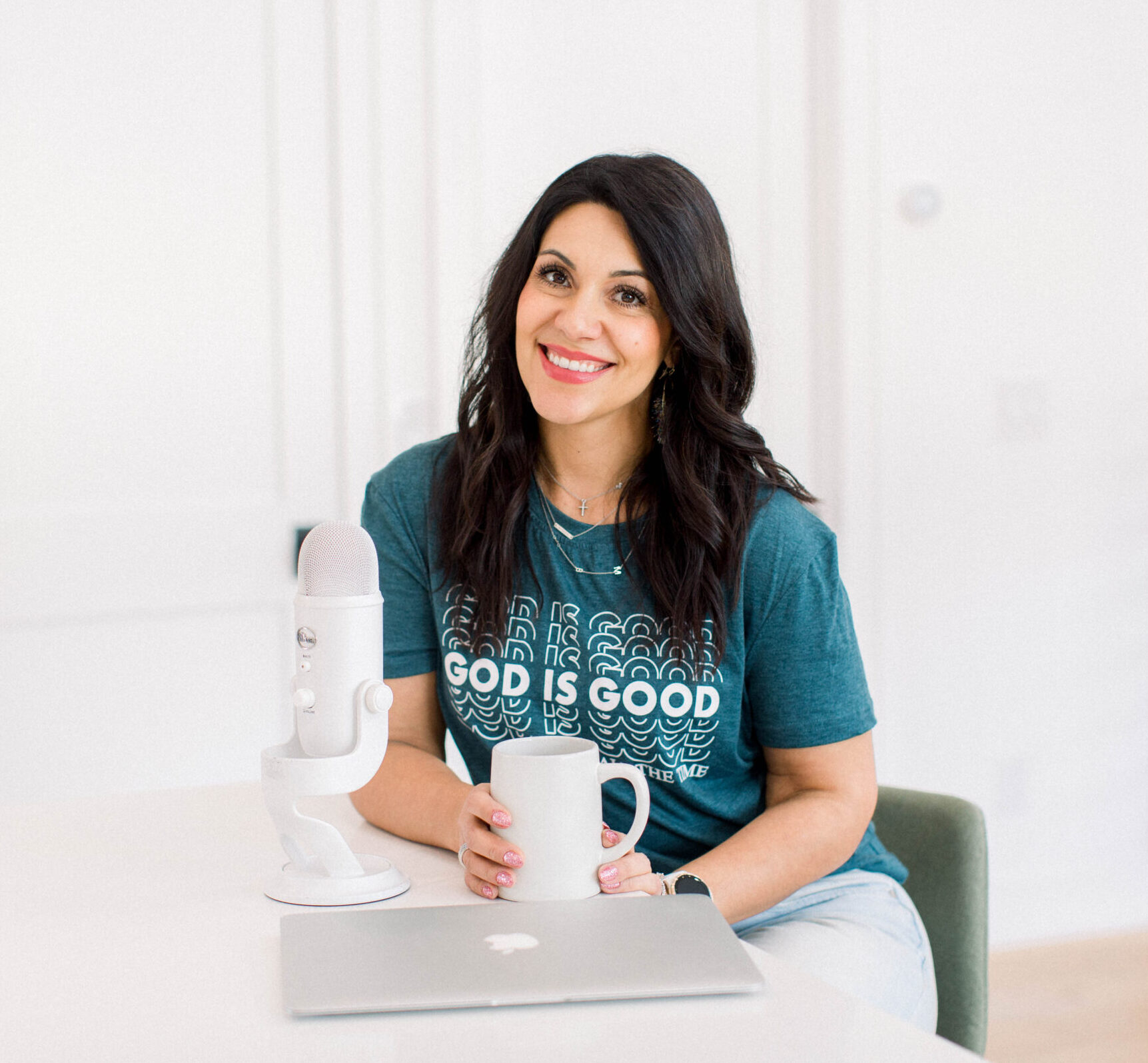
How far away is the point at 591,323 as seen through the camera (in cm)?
133

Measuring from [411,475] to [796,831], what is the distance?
1.95ft

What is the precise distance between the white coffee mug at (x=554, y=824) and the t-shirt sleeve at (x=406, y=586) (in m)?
0.42

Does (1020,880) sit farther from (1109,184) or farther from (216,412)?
(216,412)

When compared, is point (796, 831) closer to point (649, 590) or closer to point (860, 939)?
point (860, 939)

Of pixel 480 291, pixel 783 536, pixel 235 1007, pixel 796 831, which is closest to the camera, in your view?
pixel 235 1007

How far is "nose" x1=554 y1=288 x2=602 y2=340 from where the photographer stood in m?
1.33

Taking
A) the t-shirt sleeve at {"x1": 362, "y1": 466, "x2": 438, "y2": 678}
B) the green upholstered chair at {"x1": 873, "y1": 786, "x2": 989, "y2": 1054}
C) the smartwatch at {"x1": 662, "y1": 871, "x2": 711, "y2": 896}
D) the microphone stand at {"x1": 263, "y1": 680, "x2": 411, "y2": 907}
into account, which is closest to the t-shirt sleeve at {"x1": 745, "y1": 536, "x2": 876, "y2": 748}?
the green upholstered chair at {"x1": 873, "y1": 786, "x2": 989, "y2": 1054}

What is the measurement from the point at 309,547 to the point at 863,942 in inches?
25.6

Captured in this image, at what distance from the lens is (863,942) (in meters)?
1.17

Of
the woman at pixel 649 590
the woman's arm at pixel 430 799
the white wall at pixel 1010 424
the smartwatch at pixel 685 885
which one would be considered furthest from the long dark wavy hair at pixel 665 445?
the white wall at pixel 1010 424

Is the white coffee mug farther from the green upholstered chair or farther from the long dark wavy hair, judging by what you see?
the green upholstered chair

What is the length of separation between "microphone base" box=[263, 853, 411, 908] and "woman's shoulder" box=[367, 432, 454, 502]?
528 mm

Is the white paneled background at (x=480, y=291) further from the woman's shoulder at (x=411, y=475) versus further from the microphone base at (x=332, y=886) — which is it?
the microphone base at (x=332, y=886)

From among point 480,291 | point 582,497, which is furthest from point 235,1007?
point 480,291
